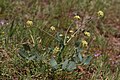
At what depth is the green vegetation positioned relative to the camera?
253cm

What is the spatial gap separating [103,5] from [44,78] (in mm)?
2142

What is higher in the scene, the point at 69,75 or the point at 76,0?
the point at 76,0

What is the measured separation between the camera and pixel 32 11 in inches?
151

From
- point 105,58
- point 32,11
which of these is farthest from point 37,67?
point 32,11

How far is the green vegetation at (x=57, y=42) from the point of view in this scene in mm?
2529

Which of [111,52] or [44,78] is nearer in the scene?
[44,78]

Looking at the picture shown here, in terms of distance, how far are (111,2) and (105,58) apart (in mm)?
1823

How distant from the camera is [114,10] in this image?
14.4ft

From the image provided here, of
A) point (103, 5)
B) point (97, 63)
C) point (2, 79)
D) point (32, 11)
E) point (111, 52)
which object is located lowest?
point (2, 79)

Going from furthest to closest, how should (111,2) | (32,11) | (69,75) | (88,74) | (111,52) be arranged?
(111,2)
(32,11)
(111,52)
(88,74)
(69,75)

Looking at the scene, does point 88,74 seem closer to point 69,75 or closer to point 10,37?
point 69,75

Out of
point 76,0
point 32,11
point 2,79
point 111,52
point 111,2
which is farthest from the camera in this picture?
point 111,2

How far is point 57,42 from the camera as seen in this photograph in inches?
116

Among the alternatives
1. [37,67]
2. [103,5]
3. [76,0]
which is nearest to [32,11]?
[76,0]
